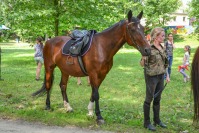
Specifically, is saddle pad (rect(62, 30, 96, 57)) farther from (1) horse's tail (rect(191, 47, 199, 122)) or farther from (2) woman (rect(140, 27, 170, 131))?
(1) horse's tail (rect(191, 47, 199, 122))

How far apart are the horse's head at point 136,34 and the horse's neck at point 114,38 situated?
282 millimetres

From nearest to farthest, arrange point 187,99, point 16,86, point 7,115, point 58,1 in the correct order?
point 7,115
point 187,99
point 16,86
point 58,1

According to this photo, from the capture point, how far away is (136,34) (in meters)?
5.20

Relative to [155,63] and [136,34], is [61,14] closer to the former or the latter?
[136,34]

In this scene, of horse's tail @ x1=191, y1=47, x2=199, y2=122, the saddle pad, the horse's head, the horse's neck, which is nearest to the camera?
horse's tail @ x1=191, y1=47, x2=199, y2=122

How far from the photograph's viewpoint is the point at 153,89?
207 inches

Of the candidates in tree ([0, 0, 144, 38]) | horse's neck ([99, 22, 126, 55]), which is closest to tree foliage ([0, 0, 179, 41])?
tree ([0, 0, 144, 38])

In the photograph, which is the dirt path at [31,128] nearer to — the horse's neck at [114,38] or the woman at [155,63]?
the woman at [155,63]

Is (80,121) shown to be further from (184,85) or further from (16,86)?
(184,85)

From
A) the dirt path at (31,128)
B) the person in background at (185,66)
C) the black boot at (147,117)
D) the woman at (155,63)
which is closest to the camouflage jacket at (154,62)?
the woman at (155,63)

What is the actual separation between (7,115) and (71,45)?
7.15 ft

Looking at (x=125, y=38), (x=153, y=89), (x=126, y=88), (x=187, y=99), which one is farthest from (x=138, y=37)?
(x=126, y=88)

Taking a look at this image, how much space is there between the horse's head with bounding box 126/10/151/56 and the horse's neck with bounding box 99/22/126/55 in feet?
0.93

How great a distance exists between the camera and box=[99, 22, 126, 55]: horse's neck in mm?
5621
